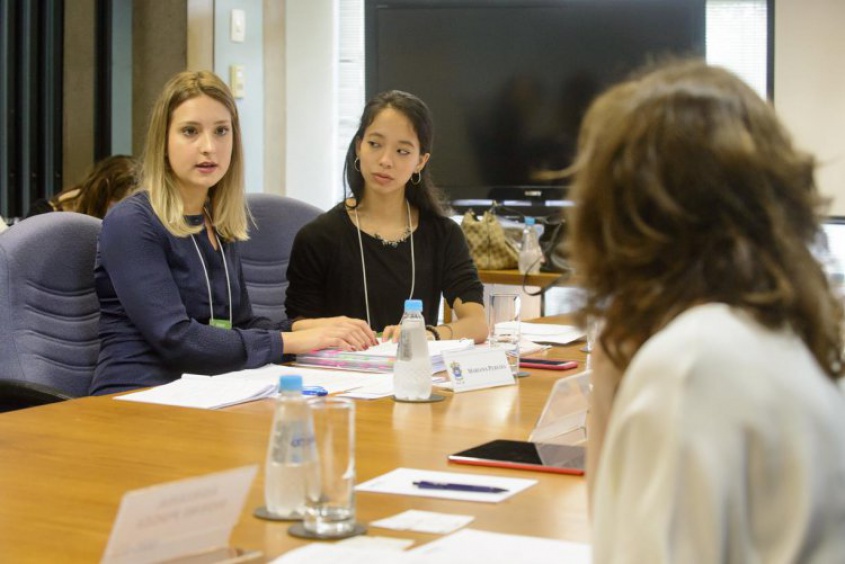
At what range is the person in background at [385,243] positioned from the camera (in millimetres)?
3176

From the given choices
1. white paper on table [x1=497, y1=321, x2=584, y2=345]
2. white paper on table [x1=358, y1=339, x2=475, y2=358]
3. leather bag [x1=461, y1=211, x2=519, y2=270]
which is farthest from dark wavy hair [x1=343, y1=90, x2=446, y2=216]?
leather bag [x1=461, y1=211, x2=519, y2=270]

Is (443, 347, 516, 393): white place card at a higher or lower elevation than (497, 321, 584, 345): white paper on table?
higher

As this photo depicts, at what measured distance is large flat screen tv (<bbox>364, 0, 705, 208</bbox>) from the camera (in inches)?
196

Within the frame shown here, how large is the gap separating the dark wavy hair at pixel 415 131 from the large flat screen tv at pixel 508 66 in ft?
5.48

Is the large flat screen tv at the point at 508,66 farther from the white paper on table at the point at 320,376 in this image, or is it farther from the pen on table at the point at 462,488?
the pen on table at the point at 462,488

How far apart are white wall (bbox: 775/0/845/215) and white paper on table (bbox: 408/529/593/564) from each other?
174 inches

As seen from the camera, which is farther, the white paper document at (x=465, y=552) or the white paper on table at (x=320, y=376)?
the white paper on table at (x=320, y=376)

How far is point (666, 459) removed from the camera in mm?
718

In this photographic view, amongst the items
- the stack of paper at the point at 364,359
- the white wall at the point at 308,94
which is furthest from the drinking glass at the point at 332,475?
the white wall at the point at 308,94

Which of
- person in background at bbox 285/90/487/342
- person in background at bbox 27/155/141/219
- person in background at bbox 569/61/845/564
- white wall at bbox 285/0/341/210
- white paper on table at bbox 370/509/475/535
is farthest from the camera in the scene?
white wall at bbox 285/0/341/210

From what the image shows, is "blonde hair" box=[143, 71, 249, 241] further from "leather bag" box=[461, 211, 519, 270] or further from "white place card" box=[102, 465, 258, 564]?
"leather bag" box=[461, 211, 519, 270]

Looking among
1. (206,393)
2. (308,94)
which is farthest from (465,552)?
(308,94)

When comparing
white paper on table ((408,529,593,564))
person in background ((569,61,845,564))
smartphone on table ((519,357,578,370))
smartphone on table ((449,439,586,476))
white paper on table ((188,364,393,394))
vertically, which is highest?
person in background ((569,61,845,564))

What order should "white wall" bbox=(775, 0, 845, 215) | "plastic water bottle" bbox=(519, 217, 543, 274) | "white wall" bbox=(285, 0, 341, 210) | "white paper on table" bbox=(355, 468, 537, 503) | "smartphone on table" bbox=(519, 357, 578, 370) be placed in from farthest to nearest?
"white wall" bbox=(285, 0, 341, 210), "white wall" bbox=(775, 0, 845, 215), "plastic water bottle" bbox=(519, 217, 543, 274), "smartphone on table" bbox=(519, 357, 578, 370), "white paper on table" bbox=(355, 468, 537, 503)
